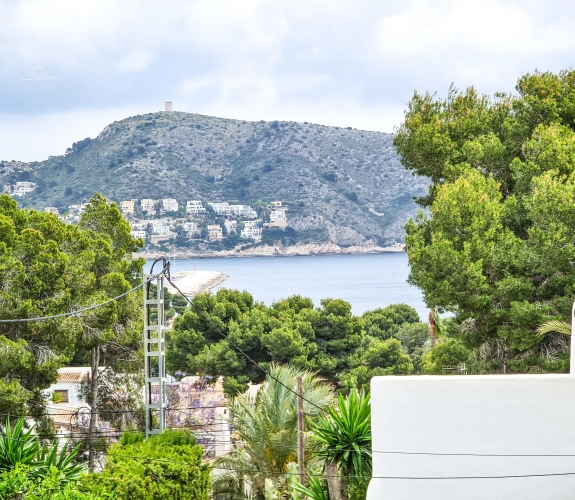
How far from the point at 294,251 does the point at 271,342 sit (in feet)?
236

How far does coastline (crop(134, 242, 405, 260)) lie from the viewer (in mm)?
88969

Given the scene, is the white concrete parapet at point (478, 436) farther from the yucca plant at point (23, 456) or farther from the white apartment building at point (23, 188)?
the white apartment building at point (23, 188)

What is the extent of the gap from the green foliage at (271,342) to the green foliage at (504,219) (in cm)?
1156

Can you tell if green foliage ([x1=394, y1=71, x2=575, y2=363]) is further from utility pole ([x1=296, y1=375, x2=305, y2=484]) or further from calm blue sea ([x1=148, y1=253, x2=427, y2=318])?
calm blue sea ([x1=148, y1=253, x2=427, y2=318])

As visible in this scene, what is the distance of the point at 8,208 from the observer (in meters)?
15.1

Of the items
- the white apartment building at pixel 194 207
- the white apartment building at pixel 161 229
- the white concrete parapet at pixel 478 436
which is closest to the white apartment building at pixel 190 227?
the white apartment building at pixel 194 207

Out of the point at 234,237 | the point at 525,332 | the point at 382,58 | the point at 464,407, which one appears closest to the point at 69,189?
the point at 234,237

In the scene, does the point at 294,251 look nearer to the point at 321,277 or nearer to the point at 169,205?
the point at 321,277

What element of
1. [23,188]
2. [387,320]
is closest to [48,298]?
[387,320]

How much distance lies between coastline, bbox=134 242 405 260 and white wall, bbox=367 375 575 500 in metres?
80.3

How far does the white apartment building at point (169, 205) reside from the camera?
81000 millimetres

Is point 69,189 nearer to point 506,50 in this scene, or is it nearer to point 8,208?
point 506,50

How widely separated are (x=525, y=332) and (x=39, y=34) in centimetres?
3939

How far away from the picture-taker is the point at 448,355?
51.6 feet
